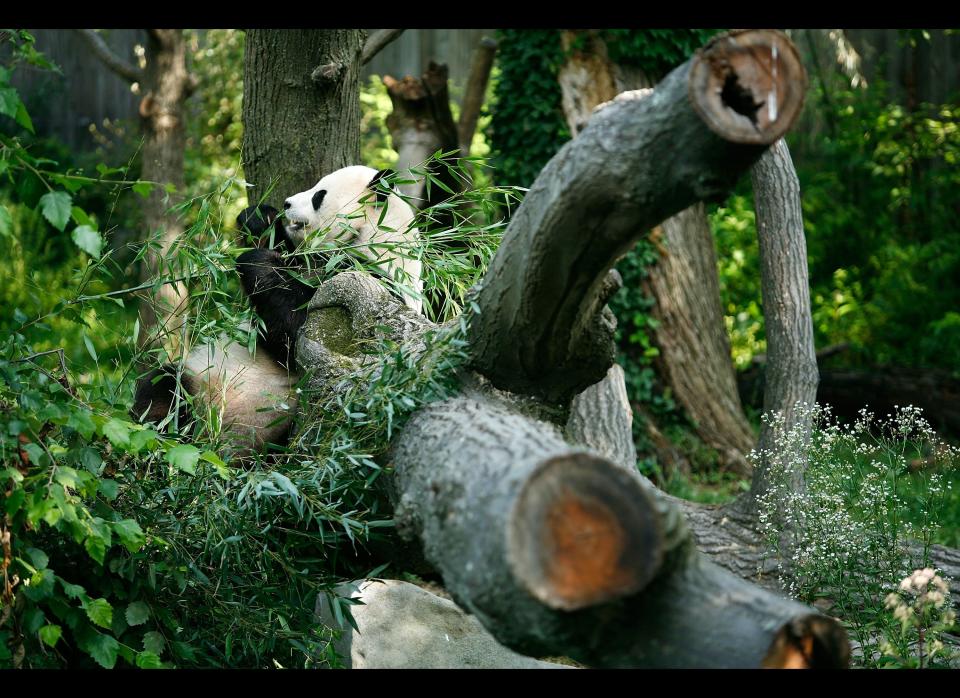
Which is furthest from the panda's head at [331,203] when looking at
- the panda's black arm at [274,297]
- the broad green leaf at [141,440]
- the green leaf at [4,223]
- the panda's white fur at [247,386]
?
the green leaf at [4,223]

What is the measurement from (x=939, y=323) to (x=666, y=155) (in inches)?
293

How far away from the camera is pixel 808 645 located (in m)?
1.83

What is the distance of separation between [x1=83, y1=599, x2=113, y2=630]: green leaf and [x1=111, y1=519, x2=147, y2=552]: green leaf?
7.0 inches

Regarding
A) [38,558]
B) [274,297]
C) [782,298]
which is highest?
[782,298]

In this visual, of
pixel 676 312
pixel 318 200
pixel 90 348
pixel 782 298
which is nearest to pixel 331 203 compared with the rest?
pixel 318 200

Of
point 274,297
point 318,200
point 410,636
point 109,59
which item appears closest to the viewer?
point 410,636

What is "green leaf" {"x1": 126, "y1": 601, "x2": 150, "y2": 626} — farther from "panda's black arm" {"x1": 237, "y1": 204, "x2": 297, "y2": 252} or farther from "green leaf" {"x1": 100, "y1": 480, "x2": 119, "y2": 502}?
"panda's black arm" {"x1": 237, "y1": 204, "x2": 297, "y2": 252}

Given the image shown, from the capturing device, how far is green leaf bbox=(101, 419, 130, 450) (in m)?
2.61

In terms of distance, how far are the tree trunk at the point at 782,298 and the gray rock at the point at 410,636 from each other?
173 centimetres

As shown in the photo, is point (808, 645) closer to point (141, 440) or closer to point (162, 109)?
point (141, 440)

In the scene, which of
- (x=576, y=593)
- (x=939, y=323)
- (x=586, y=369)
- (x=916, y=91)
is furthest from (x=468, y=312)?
(x=916, y=91)

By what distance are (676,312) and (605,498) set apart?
225 inches

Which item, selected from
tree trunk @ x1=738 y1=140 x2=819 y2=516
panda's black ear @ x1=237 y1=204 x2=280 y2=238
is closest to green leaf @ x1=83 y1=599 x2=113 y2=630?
panda's black ear @ x1=237 y1=204 x2=280 y2=238

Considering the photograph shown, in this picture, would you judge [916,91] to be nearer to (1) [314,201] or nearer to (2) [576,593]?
(1) [314,201]
